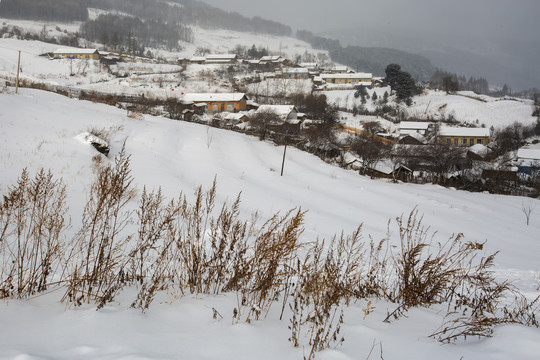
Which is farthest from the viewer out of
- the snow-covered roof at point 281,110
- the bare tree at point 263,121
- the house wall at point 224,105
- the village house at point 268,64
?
the village house at point 268,64

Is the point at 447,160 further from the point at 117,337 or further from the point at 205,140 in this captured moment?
the point at 117,337

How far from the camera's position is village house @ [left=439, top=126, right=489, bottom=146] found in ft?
191

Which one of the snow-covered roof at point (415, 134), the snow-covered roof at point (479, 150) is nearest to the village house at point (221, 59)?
the snow-covered roof at point (415, 134)

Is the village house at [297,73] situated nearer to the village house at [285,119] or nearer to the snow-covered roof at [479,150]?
the village house at [285,119]

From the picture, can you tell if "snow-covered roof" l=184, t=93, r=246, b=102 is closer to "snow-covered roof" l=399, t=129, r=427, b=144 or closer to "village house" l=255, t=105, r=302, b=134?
"village house" l=255, t=105, r=302, b=134

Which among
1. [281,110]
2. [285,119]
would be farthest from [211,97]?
[285,119]

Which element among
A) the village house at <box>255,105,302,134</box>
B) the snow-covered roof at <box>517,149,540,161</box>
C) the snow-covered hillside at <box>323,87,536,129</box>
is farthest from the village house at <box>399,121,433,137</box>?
the village house at <box>255,105,302,134</box>

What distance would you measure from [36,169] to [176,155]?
10.4m

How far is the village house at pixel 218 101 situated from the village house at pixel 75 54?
158ft

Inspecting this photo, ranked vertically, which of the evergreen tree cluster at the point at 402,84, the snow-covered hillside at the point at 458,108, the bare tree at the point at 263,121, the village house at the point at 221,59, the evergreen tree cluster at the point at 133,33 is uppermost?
the evergreen tree cluster at the point at 133,33

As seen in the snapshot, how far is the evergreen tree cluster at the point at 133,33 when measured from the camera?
11569 cm

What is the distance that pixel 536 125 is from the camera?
61312 mm

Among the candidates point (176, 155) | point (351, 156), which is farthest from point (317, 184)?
point (351, 156)

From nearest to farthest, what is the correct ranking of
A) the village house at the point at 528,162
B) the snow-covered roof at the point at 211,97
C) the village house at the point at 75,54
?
the village house at the point at 528,162 < the snow-covered roof at the point at 211,97 < the village house at the point at 75,54
